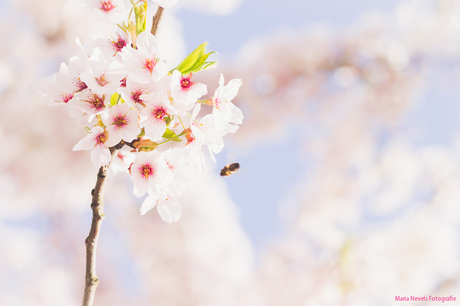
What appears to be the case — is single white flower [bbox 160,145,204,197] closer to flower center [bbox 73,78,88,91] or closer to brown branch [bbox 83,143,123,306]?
brown branch [bbox 83,143,123,306]

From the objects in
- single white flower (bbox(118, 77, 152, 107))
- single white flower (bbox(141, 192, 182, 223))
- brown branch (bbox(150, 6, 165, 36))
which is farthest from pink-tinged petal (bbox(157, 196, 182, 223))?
brown branch (bbox(150, 6, 165, 36))

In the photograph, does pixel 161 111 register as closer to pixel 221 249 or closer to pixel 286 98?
pixel 286 98

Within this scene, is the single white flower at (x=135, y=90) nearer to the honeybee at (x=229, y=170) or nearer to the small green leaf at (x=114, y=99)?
the small green leaf at (x=114, y=99)

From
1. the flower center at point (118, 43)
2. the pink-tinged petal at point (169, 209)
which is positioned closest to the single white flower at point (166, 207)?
the pink-tinged petal at point (169, 209)

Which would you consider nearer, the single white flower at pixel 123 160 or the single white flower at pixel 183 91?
the single white flower at pixel 183 91

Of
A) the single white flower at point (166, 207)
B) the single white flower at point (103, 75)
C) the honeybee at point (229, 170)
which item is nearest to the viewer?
the single white flower at point (103, 75)

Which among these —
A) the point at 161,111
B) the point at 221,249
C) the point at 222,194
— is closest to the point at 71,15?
the point at 222,194

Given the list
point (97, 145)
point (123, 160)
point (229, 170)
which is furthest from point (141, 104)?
point (229, 170)
